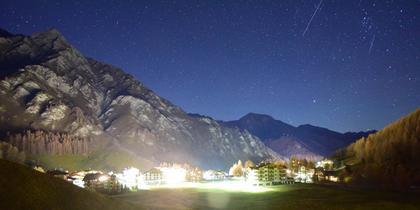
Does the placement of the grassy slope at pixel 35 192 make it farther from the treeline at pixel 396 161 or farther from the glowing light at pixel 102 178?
the treeline at pixel 396 161

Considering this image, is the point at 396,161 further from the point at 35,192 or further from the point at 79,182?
the point at 35,192

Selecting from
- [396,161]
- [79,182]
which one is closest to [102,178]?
[79,182]

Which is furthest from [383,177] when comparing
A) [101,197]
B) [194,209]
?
[101,197]

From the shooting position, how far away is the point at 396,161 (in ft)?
523

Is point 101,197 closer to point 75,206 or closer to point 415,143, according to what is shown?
point 75,206

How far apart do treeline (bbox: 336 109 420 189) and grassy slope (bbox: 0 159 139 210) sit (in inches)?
4911

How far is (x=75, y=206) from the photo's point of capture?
3791cm

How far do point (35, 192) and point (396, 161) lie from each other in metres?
154

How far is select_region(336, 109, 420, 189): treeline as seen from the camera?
14125 cm

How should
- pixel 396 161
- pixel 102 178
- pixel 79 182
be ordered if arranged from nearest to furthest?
pixel 102 178, pixel 396 161, pixel 79 182

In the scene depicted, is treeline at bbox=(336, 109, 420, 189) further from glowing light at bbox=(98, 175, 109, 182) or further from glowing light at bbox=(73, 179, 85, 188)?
glowing light at bbox=(73, 179, 85, 188)

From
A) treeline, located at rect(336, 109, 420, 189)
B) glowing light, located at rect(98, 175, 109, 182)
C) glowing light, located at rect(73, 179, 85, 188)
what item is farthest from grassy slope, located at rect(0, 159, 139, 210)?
glowing light, located at rect(73, 179, 85, 188)

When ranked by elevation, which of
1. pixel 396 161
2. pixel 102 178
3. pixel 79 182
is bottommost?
pixel 79 182

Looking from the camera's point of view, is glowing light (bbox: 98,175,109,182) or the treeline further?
glowing light (bbox: 98,175,109,182)
